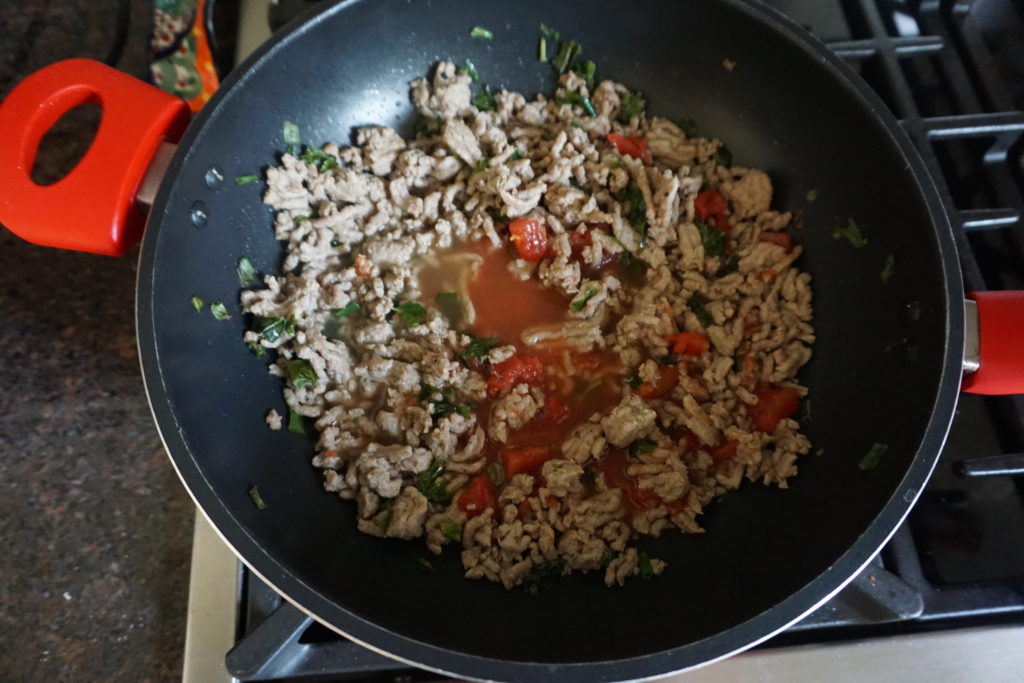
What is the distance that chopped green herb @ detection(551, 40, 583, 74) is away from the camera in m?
1.86

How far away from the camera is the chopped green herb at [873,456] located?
1.42 metres

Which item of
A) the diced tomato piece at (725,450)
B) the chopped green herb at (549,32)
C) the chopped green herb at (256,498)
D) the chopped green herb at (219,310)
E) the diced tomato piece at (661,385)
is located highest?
the chopped green herb at (549,32)

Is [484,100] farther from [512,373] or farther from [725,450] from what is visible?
[725,450]

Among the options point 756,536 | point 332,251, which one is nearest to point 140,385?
point 332,251

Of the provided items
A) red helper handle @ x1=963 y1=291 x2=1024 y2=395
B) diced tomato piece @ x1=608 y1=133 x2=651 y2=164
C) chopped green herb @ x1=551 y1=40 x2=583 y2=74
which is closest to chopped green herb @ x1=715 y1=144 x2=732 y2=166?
diced tomato piece @ x1=608 y1=133 x2=651 y2=164

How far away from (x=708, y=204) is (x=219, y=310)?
45.3 inches

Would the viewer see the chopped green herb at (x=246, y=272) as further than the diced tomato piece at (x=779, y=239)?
No

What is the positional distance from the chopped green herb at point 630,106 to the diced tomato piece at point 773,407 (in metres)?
0.78

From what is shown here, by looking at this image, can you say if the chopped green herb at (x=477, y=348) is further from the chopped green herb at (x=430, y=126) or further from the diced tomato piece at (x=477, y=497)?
the chopped green herb at (x=430, y=126)

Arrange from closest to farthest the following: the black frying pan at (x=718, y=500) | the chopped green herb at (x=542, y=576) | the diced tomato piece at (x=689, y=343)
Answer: the black frying pan at (x=718, y=500)
the chopped green herb at (x=542, y=576)
the diced tomato piece at (x=689, y=343)

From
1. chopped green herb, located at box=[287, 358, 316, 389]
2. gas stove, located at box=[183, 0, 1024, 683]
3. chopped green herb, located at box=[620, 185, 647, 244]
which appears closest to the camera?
gas stove, located at box=[183, 0, 1024, 683]

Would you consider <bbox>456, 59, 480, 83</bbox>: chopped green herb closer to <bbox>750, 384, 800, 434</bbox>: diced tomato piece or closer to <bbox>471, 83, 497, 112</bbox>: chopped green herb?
<bbox>471, 83, 497, 112</bbox>: chopped green herb

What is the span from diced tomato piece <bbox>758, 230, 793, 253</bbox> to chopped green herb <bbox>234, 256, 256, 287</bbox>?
1.17 metres

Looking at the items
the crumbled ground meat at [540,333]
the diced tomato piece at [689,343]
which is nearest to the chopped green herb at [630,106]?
the crumbled ground meat at [540,333]
